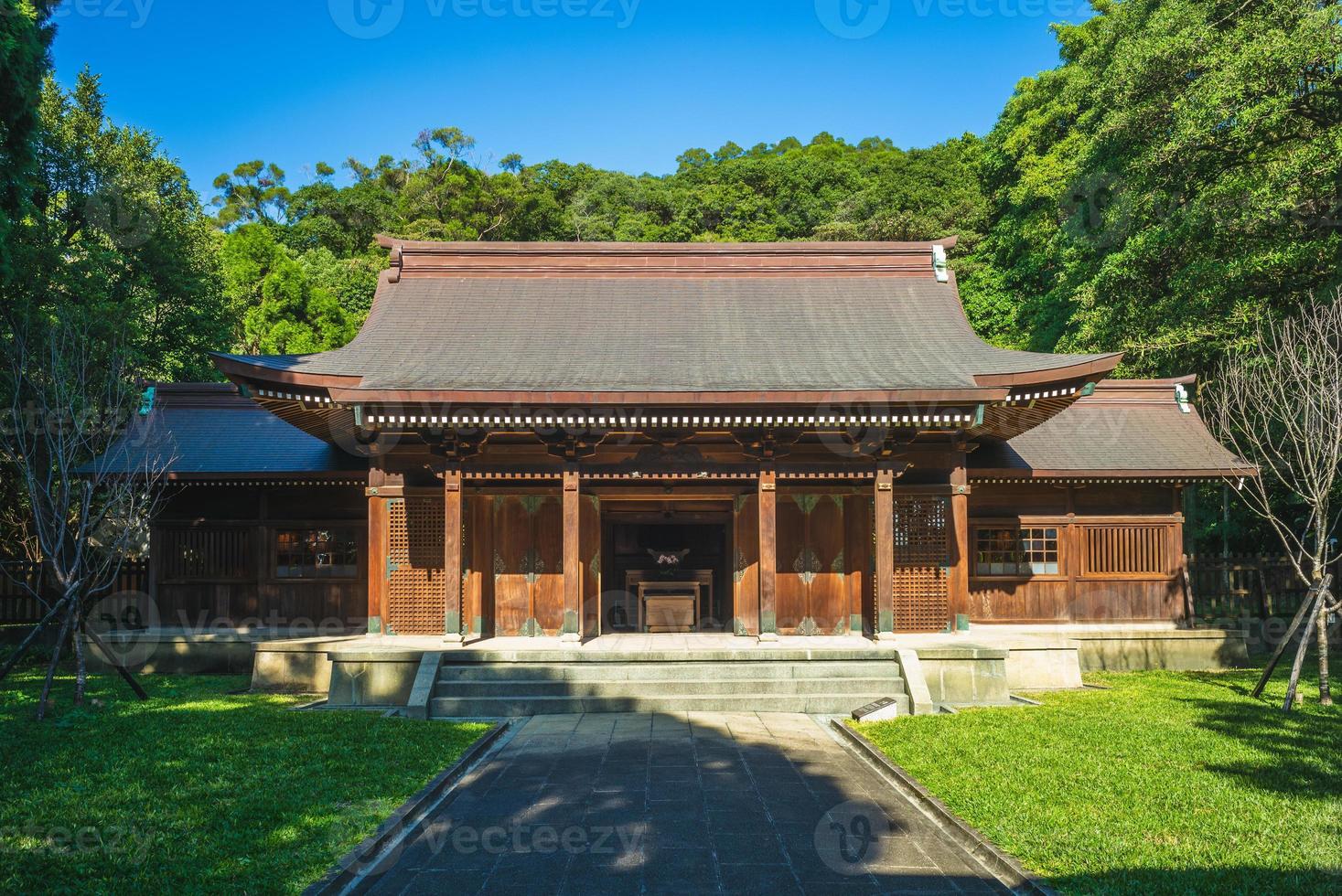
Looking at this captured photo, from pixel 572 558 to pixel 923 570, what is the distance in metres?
5.49

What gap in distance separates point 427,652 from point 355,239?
42712 mm

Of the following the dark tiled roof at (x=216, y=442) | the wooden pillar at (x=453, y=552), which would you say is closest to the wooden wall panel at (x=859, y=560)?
the wooden pillar at (x=453, y=552)

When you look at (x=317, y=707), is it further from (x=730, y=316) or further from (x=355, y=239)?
(x=355, y=239)

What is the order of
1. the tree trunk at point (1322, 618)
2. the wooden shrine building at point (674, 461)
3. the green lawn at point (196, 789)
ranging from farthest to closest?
the wooden shrine building at point (674, 461) → the tree trunk at point (1322, 618) → the green lawn at point (196, 789)

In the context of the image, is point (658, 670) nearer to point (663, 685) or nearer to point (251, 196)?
point (663, 685)

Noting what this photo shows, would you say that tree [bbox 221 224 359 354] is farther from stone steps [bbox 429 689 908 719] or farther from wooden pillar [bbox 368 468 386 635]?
stone steps [bbox 429 689 908 719]

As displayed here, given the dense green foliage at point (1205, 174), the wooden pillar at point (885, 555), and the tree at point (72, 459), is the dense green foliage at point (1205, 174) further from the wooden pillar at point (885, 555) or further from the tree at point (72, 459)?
the tree at point (72, 459)

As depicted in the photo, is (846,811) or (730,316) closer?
(846,811)

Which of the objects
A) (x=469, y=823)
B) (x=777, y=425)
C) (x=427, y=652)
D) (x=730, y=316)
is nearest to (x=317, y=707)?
(x=427, y=652)

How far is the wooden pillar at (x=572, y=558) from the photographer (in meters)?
12.5

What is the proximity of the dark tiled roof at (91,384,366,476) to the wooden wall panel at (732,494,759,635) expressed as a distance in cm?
691

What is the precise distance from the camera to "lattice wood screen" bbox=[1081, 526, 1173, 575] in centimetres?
1616

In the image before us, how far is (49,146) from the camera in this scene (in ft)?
68.9

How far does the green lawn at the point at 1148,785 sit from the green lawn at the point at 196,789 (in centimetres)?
492
